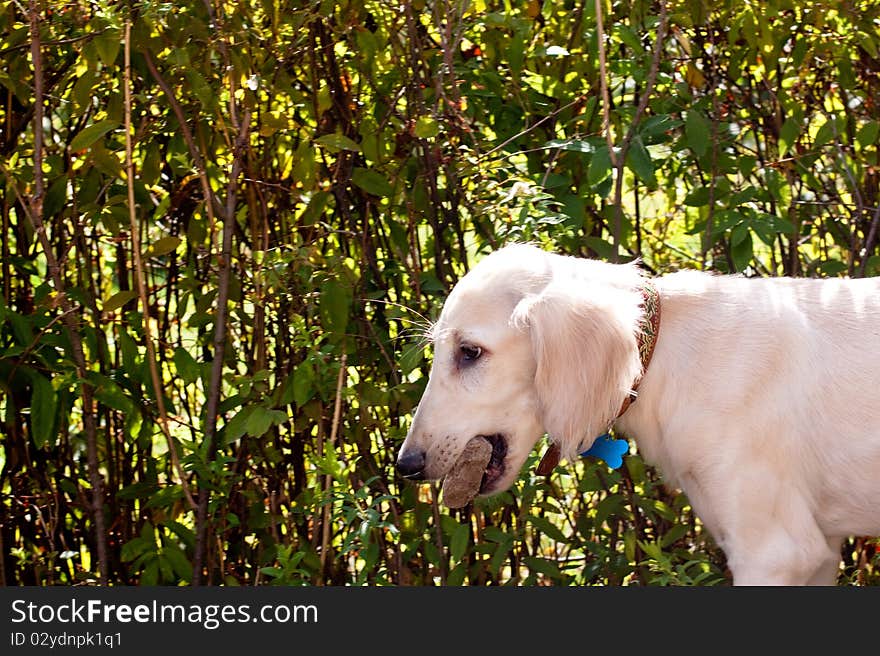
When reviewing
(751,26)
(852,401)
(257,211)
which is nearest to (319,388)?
(257,211)

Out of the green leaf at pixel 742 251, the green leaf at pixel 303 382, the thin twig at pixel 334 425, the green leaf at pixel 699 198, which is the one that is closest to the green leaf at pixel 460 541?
the thin twig at pixel 334 425

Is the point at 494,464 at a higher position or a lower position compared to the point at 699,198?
lower

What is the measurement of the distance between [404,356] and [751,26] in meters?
1.43

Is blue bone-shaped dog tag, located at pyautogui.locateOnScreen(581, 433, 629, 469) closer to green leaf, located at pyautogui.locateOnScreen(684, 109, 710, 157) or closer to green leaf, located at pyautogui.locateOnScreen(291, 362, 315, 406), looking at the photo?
green leaf, located at pyautogui.locateOnScreen(291, 362, 315, 406)

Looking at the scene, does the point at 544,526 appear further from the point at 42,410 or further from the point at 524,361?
the point at 42,410

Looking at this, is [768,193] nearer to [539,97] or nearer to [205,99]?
[539,97]

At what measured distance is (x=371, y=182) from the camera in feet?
11.6

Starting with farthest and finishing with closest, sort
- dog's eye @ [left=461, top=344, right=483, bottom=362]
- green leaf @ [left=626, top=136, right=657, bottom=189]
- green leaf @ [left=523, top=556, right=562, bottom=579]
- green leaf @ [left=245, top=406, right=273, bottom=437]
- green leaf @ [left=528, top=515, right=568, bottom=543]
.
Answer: green leaf @ [left=523, top=556, right=562, bottom=579]
green leaf @ [left=528, top=515, right=568, bottom=543]
green leaf @ [left=626, top=136, right=657, bottom=189]
green leaf @ [left=245, top=406, right=273, bottom=437]
dog's eye @ [left=461, top=344, right=483, bottom=362]

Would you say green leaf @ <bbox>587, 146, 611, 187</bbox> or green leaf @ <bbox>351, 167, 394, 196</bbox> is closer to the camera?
green leaf @ <bbox>587, 146, 611, 187</bbox>

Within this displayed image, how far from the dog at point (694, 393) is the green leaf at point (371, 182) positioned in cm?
67

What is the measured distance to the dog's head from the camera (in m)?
2.76

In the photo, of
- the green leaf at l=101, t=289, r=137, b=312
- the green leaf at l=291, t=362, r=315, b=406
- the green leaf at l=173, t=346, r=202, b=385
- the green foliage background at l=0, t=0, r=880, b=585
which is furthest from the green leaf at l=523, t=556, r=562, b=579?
the green leaf at l=101, t=289, r=137, b=312

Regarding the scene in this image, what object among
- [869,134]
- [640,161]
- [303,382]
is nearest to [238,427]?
[303,382]

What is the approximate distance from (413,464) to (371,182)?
1.00 m
